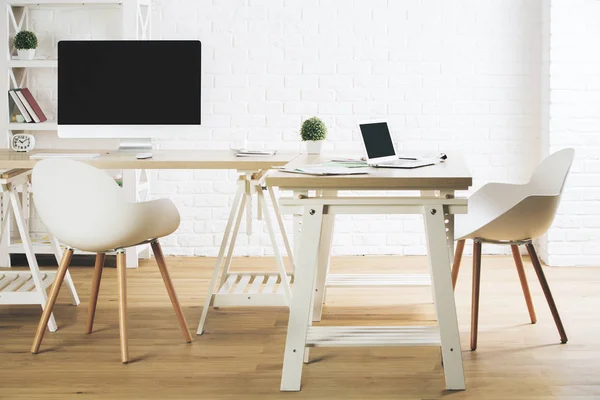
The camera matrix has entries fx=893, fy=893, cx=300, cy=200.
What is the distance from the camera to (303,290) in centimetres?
282

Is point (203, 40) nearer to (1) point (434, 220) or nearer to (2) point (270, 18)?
(2) point (270, 18)

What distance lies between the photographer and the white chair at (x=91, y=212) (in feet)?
10.2

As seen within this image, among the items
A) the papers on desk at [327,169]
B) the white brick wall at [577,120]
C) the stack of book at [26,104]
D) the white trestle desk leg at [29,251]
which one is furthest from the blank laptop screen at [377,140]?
the stack of book at [26,104]

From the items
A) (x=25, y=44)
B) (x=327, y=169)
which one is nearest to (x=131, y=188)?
(x=25, y=44)

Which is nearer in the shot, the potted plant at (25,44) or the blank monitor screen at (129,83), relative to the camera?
the blank monitor screen at (129,83)

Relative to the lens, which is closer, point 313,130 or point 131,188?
point 313,130

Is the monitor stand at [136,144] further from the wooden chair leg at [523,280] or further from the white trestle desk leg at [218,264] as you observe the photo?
the wooden chair leg at [523,280]

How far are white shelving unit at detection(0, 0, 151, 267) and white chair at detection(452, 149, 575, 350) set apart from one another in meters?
1.98

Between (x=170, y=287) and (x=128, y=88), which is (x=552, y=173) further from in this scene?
(x=128, y=88)

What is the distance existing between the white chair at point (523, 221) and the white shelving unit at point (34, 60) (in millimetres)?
1980

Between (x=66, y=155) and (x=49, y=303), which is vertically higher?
(x=66, y=155)

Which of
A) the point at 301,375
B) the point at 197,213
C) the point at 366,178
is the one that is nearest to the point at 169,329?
the point at 301,375

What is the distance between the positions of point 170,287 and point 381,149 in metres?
0.94

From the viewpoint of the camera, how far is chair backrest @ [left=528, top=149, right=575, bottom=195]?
3.41 m
